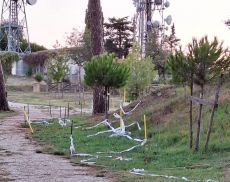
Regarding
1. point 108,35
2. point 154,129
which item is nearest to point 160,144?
point 154,129

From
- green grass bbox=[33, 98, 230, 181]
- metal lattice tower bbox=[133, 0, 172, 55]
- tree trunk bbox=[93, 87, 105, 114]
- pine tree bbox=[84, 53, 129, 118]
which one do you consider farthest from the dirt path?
metal lattice tower bbox=[133, 0, 172, 55]

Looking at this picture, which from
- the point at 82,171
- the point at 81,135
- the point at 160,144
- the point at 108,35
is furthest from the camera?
the point at 108,35

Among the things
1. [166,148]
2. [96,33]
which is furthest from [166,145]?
[96,33]

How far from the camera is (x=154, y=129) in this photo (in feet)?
58.2

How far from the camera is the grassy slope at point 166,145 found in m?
11.4

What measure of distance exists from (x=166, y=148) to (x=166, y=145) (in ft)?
1.65

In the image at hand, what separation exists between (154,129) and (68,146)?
3.28 m

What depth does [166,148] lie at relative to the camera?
48.5 feet

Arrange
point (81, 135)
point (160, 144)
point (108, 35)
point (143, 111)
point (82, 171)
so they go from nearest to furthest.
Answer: point (82, 171) → point (160, 144) → point (81, 135) → point (143, 111) → point (108, 35)

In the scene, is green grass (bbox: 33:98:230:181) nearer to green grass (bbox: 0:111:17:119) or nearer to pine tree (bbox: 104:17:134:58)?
green grass (bbox: 0:111:17:119)

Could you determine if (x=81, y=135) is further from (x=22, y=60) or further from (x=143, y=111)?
(x=22, y=60)

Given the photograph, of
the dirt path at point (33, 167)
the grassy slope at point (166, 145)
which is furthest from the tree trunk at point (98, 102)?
the dirt path at point (33, 167)

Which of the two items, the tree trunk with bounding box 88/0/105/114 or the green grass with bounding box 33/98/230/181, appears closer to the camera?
the green grass with bounding box 33/98/230/181

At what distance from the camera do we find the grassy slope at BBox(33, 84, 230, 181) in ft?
37.4
